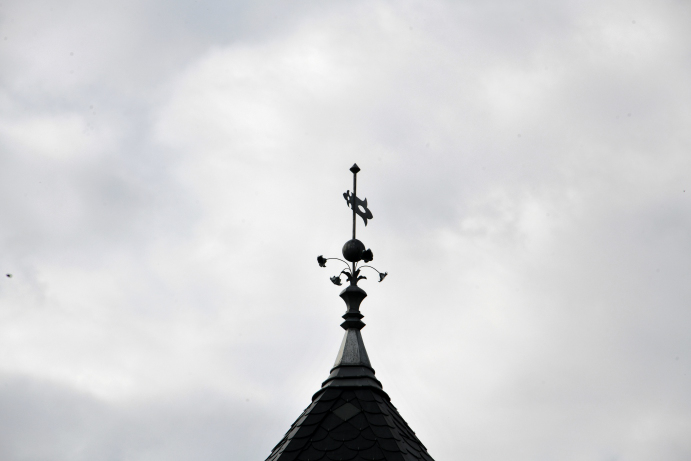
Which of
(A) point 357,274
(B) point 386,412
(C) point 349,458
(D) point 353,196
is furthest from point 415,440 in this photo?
(D) point 353,196

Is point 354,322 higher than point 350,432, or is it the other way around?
point 354,322

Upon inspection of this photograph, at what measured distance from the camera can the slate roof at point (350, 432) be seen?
1141cm

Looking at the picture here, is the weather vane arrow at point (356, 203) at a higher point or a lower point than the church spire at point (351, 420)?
higher

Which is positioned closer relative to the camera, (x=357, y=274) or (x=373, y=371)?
(x=373, y=371)

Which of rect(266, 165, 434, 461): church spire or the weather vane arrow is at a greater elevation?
the weather vane arrow

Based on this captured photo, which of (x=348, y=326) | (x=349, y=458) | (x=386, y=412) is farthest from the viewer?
(x=348, y=326)

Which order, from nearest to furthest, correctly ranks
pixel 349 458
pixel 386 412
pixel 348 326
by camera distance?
pixel 349 458 → pixel 386 412 → pixel 348 326

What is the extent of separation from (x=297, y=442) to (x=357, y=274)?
283 centimetres

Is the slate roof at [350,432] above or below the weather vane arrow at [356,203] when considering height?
below

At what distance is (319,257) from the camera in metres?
13.9

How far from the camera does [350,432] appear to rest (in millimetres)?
11672

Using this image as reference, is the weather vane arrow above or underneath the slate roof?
above

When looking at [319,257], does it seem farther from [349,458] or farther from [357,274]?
[349,458]

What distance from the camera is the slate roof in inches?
449
